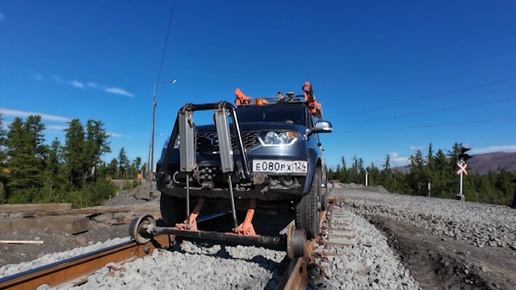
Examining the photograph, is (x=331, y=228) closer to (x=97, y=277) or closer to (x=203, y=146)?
(x=203, y=146)

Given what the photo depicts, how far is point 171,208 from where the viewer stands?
4988mm

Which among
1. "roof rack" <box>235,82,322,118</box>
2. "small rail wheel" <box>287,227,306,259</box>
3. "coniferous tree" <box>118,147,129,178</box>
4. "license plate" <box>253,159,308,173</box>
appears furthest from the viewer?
"coniferous tree" <box>118,147,129,178</box>

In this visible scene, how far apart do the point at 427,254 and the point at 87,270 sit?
4.45 metres

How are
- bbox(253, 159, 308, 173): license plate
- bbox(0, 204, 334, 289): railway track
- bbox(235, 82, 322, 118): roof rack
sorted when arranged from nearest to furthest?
bbox(0, 204, 334, 289): railway track
bbox(253, 159, 308, 173): license plate
bbox(235, 82, 322, 118): roof rack

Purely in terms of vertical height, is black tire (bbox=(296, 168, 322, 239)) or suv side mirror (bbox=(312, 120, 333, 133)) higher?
suv side mirror (bbox=(312, 120, 333, 133))

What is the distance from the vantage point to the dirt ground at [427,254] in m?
3.77

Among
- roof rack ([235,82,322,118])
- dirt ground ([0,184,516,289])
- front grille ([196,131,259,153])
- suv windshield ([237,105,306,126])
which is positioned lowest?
dirt ground ([0,184,516,289])

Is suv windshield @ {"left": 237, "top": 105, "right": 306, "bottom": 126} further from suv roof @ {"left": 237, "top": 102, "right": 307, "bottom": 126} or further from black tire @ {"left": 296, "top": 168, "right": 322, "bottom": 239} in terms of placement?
black tire @ {"left": 296, "top": 168, "right": 322, "bottom": 239}

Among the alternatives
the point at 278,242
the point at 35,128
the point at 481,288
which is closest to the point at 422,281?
the point at 481,288

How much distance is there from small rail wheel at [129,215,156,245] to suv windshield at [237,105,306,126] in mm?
2317

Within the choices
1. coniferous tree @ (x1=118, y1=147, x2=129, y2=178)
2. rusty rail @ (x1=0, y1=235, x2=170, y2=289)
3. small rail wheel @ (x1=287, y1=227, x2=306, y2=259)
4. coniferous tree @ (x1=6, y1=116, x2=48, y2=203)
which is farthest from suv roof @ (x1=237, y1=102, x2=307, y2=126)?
coniferous tree @ (x1=118, y1=147, x2=129, y2=178)

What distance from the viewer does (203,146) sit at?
14.0ft

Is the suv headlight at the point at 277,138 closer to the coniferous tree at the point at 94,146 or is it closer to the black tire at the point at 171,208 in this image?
the black tire at the point at 171,208

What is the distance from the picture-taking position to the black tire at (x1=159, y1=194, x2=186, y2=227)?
196 inches
